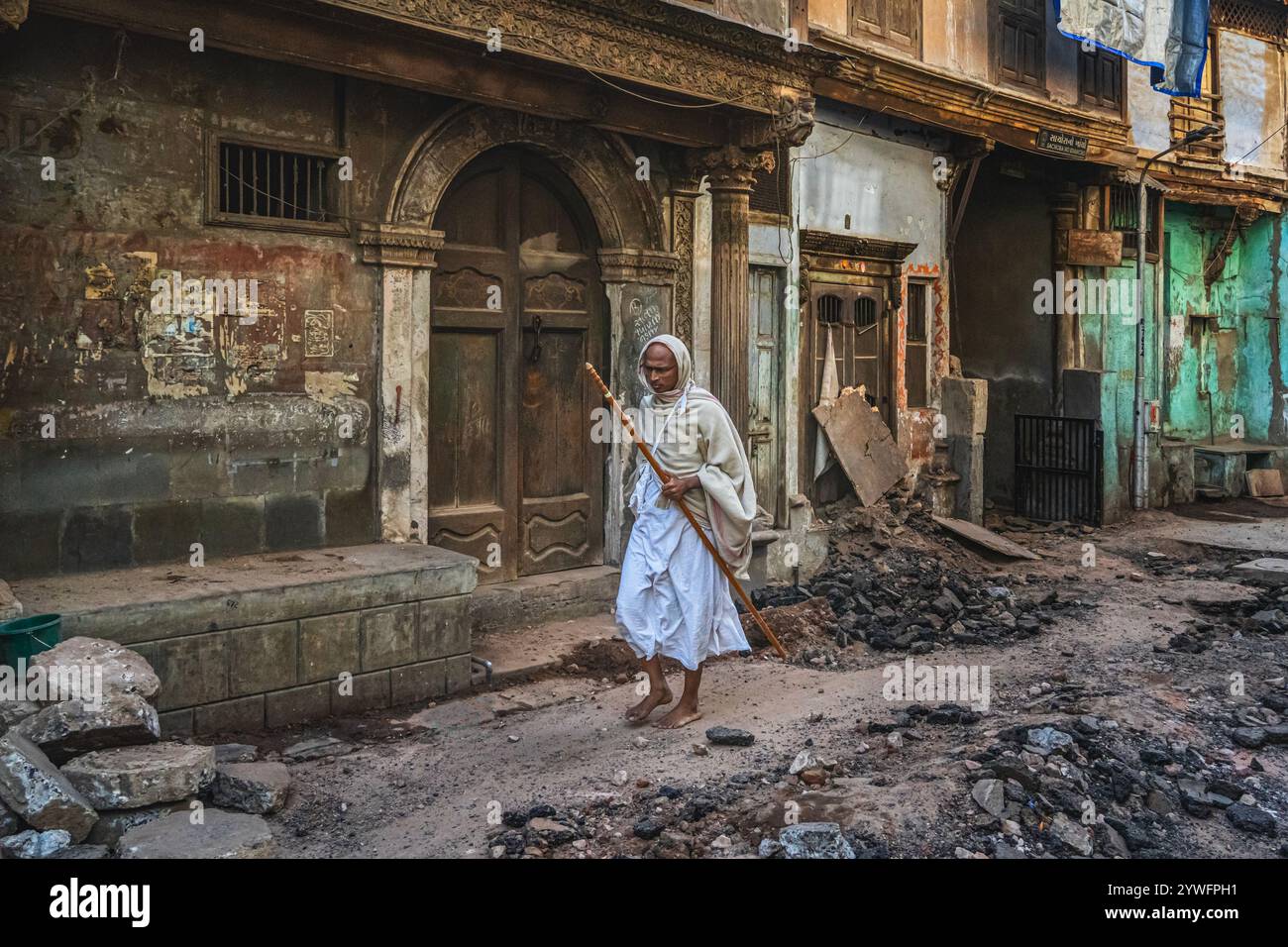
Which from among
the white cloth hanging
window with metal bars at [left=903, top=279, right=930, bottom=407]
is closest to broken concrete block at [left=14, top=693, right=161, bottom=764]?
the white cloth hanging

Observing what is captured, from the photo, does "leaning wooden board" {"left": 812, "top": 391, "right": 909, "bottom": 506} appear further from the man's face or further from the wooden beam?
the man's face

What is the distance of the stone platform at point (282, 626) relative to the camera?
5465 millimetres

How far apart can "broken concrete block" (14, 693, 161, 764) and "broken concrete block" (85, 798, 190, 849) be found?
0.34 meters

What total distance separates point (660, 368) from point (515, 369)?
97.8 inches

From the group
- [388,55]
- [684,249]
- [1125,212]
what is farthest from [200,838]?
[1125,212]

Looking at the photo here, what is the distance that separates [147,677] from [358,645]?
149 centimetres

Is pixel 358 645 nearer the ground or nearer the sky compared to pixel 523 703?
nearer the sky

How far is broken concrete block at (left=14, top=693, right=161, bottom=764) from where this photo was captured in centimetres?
437

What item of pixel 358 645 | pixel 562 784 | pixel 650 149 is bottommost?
pixel 562 784

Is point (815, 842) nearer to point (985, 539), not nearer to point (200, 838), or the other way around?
point (200, 838)

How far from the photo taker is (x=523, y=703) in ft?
21.7

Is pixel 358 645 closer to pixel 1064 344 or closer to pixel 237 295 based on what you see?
pixel 237 295

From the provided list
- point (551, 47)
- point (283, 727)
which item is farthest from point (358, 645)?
point (551, 47)

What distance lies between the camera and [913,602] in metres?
9.20
